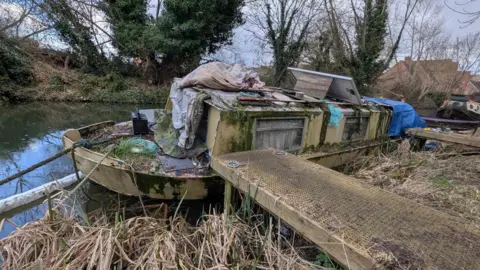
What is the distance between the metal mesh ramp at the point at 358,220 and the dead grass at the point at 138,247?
0.34 metres

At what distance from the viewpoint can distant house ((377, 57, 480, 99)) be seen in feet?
69.7

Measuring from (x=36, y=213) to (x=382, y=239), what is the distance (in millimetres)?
4456

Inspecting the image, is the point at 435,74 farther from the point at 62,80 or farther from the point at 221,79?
the point at 62,80

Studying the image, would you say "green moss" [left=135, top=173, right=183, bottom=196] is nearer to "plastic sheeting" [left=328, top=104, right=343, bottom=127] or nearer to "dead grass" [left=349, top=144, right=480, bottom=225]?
"plastic sheeting" [left=328, top=104, right=343, bottom=127]

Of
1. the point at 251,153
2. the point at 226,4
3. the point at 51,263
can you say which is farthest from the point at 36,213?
the point at 226,4

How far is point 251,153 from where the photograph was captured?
3.63m

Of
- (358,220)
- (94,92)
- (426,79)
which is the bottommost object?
(94,92)

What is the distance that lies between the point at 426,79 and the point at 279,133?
23.4 meters

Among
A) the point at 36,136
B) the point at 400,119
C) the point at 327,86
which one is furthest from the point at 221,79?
the point at 36,136

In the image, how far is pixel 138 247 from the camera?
209cm

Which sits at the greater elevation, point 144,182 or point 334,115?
point 334,115

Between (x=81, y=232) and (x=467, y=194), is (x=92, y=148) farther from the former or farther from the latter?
(x=467, y=194)

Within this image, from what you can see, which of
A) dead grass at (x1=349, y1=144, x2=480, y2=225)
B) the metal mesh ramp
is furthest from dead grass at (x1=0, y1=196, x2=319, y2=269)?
dead grass at (x1=349, y1=144, x2=480, y2=225)

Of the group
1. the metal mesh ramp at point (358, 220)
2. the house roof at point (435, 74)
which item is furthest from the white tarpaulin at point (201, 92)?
the house roof at point (435, 74)
